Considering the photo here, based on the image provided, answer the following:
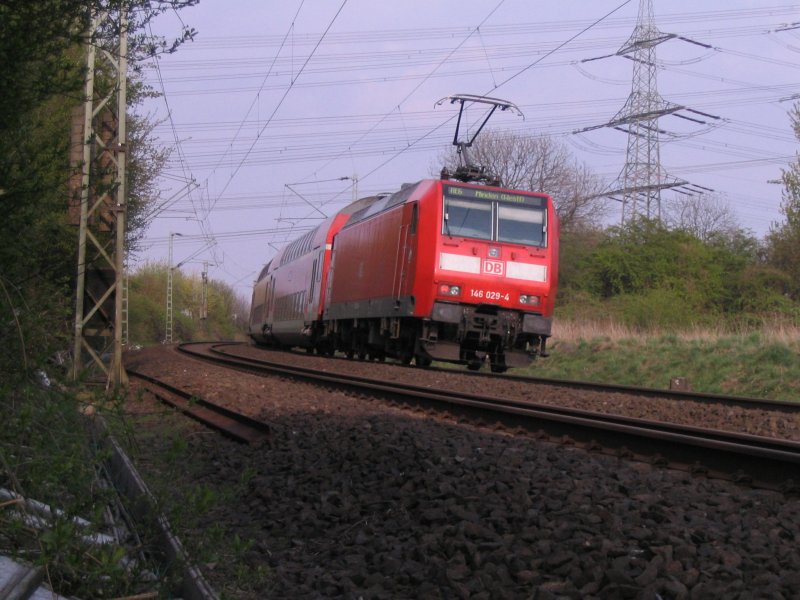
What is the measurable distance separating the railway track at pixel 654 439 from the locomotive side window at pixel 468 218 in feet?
17.3

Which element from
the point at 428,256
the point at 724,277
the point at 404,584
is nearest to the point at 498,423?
the point at 404,584

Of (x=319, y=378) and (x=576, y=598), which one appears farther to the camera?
(x=319, y=378)

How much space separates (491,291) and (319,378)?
3874mm

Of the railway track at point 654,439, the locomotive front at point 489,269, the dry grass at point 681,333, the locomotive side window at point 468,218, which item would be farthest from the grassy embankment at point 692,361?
the locomotive side window at point 468,218

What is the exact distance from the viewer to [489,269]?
644 inches

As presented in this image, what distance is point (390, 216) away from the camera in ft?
59.3

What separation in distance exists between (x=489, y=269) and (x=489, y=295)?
0.48 m

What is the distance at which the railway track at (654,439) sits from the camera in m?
5.86

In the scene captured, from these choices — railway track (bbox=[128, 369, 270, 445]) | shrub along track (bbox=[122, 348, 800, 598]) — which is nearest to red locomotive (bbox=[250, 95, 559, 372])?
railway track (bbox=[128, 369, 270, 445])

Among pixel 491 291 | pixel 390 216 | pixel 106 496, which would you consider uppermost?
pixel 390 216

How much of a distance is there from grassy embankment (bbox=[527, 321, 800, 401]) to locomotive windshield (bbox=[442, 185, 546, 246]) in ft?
13.3

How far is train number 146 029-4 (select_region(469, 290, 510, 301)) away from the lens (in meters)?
16.3

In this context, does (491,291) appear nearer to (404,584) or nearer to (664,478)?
(664,478)

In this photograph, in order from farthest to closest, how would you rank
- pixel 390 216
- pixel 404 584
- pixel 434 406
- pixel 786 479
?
pixel 390 216 < pixel 434 406 < pixel 786 479 < pixel 404 584
